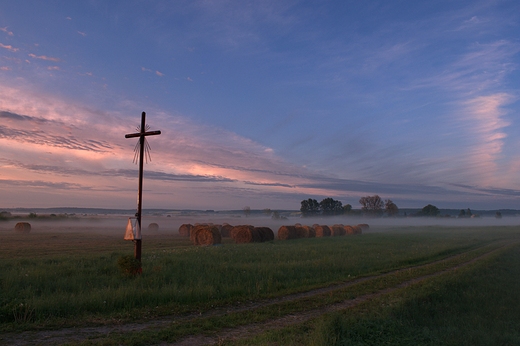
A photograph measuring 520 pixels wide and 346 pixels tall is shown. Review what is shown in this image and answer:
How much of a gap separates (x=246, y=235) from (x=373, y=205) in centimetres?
13514

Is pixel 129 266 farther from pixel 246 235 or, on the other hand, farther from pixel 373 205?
pixel 373 205

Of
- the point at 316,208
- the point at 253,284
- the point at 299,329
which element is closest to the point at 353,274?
the point at 253,284

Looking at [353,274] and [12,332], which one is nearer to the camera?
[12,332]

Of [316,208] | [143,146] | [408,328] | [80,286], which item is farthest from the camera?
[316,208]

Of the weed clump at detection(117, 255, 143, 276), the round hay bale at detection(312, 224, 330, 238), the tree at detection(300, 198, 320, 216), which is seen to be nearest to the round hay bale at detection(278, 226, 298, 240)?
the round hay bale at detection(312, 224, 330, 238)

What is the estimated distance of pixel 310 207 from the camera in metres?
148

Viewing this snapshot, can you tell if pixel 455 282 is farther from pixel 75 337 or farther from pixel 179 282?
pixel 75 337

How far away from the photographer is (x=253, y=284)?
44.3 ft

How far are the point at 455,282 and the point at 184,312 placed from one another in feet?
34.7

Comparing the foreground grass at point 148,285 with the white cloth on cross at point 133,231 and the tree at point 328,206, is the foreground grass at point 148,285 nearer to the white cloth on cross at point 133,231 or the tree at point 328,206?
the white cloth on cross at point 133,231

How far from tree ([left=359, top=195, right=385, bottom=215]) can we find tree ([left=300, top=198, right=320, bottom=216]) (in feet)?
83.9

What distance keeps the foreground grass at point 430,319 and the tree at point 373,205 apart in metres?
151

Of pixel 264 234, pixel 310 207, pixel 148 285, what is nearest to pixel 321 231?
pixel 264 234

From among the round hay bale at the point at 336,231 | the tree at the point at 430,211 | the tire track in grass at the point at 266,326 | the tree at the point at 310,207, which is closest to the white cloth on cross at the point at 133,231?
the tire track in grass at the point at 266,326
